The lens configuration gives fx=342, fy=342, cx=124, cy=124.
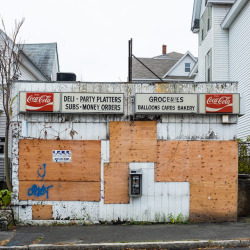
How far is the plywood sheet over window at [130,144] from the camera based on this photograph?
924 centimetres

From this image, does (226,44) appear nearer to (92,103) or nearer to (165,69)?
(92,103)

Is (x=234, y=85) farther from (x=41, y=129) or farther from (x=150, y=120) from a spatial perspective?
(x=41, y=129)

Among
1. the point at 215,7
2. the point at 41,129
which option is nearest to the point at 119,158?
the point at 41,129

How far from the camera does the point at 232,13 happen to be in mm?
16797

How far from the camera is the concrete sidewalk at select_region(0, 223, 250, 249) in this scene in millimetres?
7215

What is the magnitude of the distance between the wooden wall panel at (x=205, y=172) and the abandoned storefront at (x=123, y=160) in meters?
0.03

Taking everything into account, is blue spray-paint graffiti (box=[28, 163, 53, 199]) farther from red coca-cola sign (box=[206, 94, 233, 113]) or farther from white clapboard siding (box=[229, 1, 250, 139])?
white clapboard siding (box=[229, 1, 250, 139])

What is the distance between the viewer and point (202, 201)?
923 cm

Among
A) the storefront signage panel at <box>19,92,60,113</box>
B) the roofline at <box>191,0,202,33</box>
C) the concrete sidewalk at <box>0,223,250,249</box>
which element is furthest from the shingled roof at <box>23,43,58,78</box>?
the concrete sidewalk at <box>0,223,250,249</box>

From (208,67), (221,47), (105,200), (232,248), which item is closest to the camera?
(232,248)

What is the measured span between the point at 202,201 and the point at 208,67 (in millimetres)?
12218

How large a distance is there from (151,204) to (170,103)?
276 centimetres

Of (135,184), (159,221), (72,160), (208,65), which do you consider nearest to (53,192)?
(72,160)

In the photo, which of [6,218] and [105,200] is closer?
[6,218]
